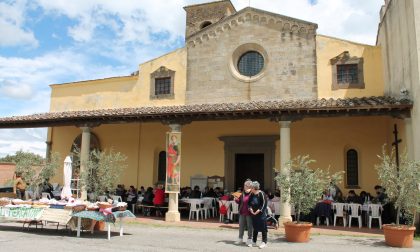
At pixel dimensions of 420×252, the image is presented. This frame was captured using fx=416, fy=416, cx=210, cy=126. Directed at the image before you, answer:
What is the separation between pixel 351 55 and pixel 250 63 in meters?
3.86

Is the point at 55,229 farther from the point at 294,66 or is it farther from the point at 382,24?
the point at 382,24

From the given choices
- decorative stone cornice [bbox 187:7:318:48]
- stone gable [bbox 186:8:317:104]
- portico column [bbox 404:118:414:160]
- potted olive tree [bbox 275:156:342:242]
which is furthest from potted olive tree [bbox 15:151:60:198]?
portico column [bbox 404:118:414:160]

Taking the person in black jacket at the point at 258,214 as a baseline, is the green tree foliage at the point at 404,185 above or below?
above

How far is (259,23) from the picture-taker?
54.3 feet

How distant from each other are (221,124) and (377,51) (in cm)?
649

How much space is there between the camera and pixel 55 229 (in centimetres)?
1170

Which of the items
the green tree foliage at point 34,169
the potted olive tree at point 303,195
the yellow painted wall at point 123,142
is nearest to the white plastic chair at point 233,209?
the potted olive tree at point 303,195

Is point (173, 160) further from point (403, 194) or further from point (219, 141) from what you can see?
point (403, 194)

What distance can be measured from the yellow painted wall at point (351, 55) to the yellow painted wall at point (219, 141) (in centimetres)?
96

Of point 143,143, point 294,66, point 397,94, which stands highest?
point 294,66

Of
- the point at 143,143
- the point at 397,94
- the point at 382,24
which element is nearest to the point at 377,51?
the point at 382,24

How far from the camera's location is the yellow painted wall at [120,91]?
57.5ft

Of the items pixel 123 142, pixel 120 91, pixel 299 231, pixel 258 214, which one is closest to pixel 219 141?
pixel 123 142

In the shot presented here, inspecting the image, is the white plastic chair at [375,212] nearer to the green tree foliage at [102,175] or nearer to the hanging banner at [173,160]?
the hanging banner at [173,160]
